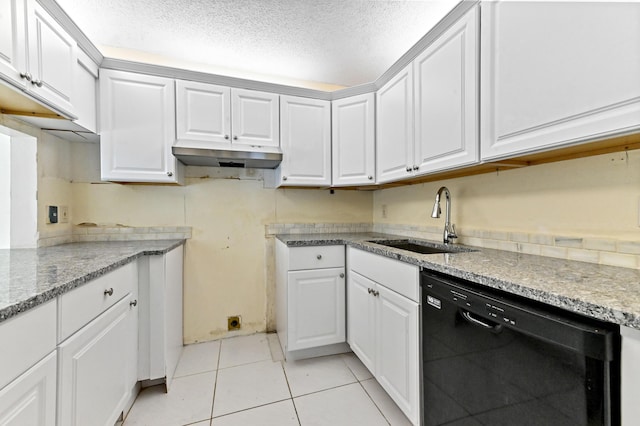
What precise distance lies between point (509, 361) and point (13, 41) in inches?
88.8

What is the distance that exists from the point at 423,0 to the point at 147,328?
102 inches

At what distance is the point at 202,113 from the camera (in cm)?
194

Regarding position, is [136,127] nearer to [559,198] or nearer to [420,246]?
[420,246]

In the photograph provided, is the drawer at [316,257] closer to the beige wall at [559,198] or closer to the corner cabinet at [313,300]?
the corner cabinet at [313,300]

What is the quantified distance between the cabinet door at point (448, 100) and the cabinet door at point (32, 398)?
180 cm

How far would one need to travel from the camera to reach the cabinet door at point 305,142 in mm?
2148

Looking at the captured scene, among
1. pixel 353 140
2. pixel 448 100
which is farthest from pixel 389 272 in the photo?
pixel 353 140

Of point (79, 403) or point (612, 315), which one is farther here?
point (79, 403)

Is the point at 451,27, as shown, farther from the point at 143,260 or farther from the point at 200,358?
the point at 200,358

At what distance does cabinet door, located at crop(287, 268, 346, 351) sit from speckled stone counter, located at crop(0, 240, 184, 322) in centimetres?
93

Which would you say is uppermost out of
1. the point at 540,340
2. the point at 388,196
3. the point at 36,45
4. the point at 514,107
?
the point at 36,45

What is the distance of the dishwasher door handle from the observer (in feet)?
2.81

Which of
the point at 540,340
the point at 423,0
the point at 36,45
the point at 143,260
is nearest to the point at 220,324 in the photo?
the point at 143,260

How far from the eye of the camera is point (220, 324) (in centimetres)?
232
